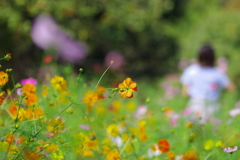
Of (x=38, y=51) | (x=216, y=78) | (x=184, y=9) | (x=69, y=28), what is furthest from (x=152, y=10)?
(x=184, y=9)

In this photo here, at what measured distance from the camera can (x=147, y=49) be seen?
9984 millimetres

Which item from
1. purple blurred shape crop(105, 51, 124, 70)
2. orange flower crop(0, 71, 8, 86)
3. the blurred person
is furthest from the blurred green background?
orange flower crop(0, 71, 8, 86)

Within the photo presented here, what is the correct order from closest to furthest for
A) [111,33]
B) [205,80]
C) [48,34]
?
1. [205,80]
2. [48,34]
3. [111,33]

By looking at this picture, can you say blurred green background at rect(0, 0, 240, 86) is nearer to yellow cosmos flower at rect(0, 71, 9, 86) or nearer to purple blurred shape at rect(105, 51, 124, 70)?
purple blurred shape at rect(105, 51, 124, 70)

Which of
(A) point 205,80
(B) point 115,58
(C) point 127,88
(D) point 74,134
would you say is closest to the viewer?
(C) point 127,88

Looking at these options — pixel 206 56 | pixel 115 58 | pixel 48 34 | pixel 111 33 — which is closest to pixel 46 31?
pixel 48 34

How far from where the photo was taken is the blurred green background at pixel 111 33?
6305mm

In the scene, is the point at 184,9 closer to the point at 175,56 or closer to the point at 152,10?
the point at 175,56

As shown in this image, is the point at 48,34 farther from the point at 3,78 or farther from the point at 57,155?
the point at 57,155

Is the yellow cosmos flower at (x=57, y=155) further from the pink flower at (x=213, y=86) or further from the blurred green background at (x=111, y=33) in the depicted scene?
the blurred green background at (x=111, y=33)

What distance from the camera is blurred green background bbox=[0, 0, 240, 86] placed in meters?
6.30

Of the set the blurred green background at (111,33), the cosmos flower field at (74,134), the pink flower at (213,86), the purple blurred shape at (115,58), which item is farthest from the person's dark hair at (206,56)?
the purple blurred shape at (115,58)

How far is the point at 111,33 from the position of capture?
7.40 metres

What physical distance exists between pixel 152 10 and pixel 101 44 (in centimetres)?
154
